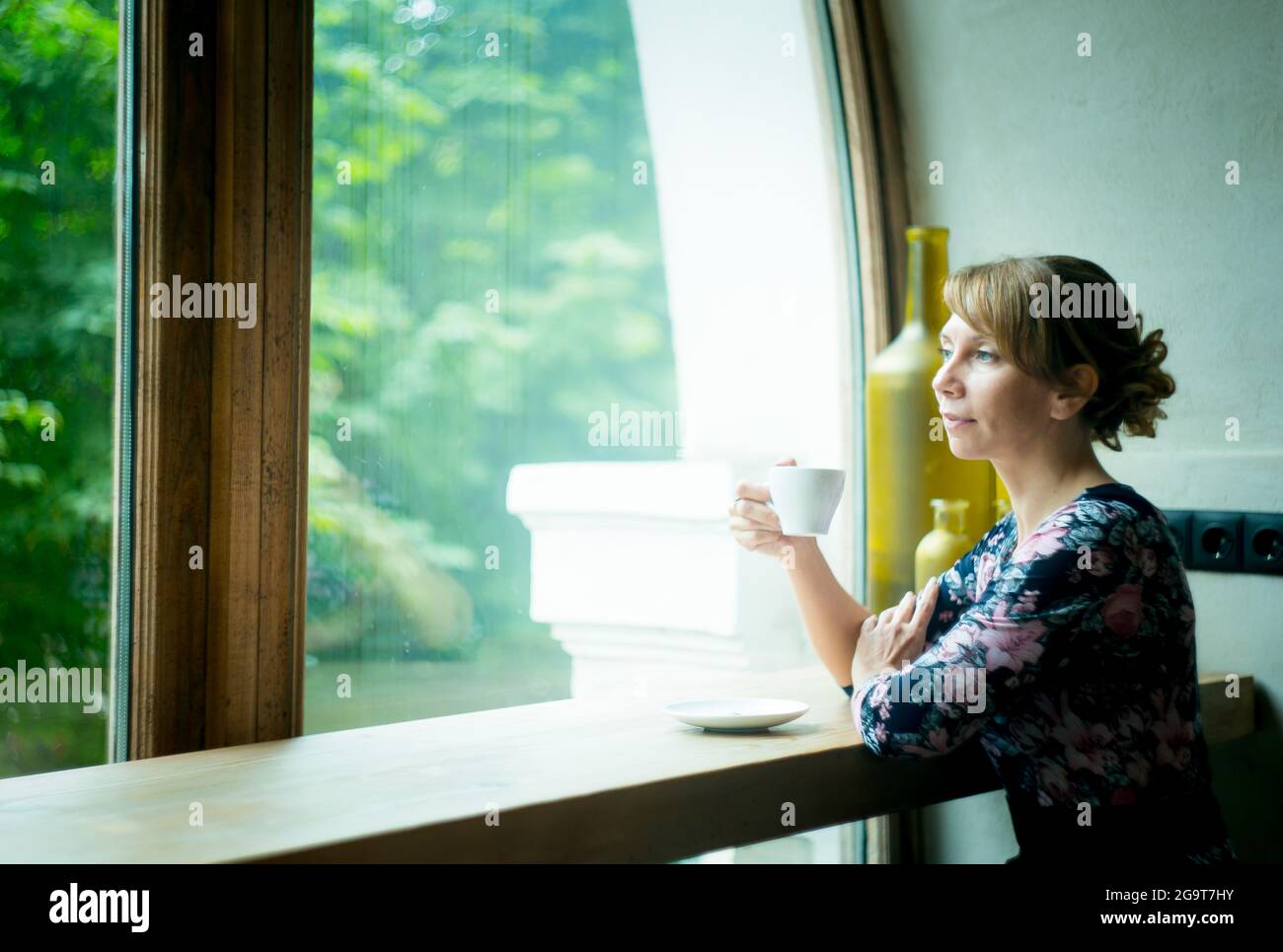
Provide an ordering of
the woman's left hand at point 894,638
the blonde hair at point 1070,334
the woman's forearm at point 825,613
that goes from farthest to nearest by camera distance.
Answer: the woman's forearm at point 825,613
the woman's left hand at point 894,638
the blonde hair at point 1070,334

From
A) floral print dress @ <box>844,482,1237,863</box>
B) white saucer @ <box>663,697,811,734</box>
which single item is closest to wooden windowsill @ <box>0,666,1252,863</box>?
white saucer @ <box>663,697,811,734</box>

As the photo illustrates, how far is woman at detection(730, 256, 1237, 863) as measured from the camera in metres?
1.33

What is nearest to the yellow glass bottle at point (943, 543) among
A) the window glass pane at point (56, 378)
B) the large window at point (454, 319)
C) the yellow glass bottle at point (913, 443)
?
the yellow glass bottle at point (913, 443)

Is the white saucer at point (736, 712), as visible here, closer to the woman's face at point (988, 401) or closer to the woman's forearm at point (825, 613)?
the woman's forearm at point (825, 613)

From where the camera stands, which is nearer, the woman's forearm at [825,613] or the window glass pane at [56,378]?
the window glass pane at [56,378]

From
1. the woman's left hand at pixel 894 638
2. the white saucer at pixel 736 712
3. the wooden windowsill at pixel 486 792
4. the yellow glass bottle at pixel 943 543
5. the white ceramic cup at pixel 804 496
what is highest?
the white ceramic cup at pixel 804 496

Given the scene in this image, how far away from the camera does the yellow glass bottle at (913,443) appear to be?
2039mm

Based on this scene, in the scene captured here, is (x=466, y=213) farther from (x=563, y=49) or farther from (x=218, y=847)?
(x=218, y=847)

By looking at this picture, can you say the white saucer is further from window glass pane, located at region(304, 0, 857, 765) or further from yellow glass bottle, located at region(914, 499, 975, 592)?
yellow glass bottle, located at region(914, 499, 975, 592)

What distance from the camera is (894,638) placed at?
1589 millimetres

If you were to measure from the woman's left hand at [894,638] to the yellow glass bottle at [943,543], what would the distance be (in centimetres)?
32

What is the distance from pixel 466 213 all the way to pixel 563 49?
0.37 metres

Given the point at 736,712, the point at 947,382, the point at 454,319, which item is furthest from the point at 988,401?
the point at 454,319

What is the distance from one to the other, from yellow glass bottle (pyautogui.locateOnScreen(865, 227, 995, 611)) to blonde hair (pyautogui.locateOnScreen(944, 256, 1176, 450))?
0.51 metres
